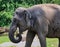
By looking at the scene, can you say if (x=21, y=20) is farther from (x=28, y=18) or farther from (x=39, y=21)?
(x=39, y=21)

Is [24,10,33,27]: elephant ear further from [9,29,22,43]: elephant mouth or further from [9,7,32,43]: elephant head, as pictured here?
[9,29,22,43]: elephant mouth

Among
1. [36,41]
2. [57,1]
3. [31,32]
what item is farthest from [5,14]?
[31,32]

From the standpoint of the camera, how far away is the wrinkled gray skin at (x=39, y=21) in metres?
8.04

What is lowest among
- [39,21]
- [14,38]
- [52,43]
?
[52,43]

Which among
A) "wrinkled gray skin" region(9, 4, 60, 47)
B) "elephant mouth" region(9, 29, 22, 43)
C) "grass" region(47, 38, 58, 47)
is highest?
"wrinkled gray skin" region(9, 4, 60, 47)

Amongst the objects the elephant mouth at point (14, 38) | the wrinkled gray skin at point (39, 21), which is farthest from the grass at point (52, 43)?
the elephant mouth at point (14, 38)

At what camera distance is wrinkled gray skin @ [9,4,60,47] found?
26.4 ft

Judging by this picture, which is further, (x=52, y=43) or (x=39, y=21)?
(x=52, y=43)

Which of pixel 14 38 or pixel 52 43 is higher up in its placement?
pixel 14 38

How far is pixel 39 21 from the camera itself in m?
8.11

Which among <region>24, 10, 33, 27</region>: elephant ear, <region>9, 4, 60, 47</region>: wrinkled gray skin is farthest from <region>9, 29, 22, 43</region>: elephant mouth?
<region>24, 10, 33, 27</region>: elephant ear

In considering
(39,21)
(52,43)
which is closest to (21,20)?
(39,21)

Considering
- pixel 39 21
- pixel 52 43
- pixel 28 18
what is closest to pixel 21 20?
pixel 28 18

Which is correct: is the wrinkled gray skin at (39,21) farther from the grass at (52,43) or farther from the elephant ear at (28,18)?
the grass at (52,43)
